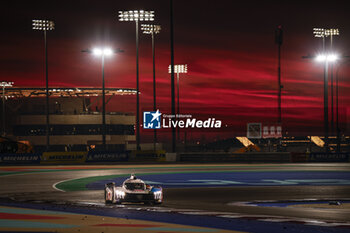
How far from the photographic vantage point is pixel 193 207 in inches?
707

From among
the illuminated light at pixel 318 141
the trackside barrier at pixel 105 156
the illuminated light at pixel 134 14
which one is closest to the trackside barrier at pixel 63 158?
the trackside barrier at pixel 105 156

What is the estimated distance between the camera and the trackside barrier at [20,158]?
5112 cm

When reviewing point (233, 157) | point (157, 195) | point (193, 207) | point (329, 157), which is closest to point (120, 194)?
point (157, 195)

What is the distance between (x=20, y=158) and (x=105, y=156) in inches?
279

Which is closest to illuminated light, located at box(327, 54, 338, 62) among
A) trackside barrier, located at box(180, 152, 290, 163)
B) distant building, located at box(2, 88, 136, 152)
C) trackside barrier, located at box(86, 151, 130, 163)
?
trackside barrier, located at box(180, 152, 290, 163)

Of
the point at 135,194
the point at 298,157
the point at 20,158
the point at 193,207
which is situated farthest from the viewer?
the point at 298,157

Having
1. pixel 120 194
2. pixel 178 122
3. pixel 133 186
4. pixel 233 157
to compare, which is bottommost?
pixel 233 157

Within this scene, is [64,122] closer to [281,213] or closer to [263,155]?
[263,155]

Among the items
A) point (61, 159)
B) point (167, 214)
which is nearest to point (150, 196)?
point (167, 214)

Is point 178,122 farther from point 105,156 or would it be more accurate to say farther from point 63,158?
point 63,158

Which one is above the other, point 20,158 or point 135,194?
point 135,194

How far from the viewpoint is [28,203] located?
1814cm

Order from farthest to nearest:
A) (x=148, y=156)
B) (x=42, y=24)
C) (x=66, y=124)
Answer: (x=66, y=124) < (x=42, y=24) < (x=148, y=156)

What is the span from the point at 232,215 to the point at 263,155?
38.9 meters
